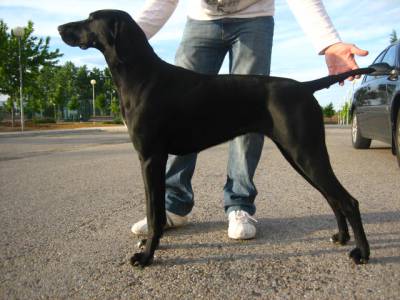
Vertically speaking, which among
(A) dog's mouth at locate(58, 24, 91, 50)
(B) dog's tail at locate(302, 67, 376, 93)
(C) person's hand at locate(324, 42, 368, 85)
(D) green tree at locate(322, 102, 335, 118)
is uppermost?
(A) dog's mouth at locate(58, 24, 91, 50)

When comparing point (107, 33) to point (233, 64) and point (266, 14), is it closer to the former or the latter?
point (233, 64)

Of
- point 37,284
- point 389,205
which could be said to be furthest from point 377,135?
point 37,284

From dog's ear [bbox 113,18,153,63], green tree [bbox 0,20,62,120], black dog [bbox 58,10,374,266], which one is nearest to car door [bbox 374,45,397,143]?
black dog [bbox 58,10,374,266]

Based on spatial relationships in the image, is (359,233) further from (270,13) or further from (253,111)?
(270,13)

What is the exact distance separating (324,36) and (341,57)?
0.67 ft

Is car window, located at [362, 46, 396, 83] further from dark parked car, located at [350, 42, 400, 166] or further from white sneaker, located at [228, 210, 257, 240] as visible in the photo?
white sneaker, located at [228, 210, 257, 240]

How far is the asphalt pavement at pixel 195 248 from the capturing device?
6.72 ft

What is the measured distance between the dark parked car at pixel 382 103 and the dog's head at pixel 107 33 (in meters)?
3.62

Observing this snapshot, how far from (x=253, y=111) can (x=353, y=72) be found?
67 centimetres

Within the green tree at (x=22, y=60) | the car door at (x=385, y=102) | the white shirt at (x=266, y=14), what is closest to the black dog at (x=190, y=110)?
the white shirt at (x=266, y=14)

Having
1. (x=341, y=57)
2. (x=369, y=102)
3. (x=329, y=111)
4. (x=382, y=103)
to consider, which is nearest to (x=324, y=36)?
(x=341, y=57)

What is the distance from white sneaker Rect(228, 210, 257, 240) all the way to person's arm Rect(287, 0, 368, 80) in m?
1.20

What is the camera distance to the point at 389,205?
12.3ft

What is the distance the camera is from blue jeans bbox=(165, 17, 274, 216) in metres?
3.06
